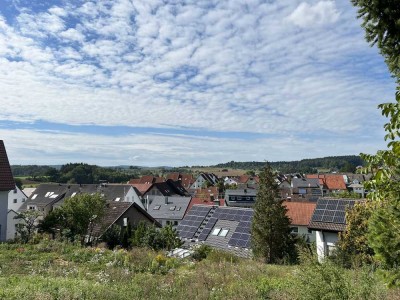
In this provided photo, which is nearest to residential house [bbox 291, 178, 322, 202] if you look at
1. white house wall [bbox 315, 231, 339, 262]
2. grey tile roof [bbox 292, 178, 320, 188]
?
grey tile roof [bbox 292, 178, 320, 188]

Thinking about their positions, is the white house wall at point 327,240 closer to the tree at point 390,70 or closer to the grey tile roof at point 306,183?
the tree at point 390,70

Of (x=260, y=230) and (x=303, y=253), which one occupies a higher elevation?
(x=303, y=253)

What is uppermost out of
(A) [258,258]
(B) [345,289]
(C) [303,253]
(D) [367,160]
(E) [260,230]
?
(D) [367,160]

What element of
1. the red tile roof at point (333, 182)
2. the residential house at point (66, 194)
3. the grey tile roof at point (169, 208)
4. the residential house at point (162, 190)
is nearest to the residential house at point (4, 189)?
the grey tile roof at point (169, 208)

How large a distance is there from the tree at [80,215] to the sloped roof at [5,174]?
404 centimetres

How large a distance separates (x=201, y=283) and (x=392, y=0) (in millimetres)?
8574

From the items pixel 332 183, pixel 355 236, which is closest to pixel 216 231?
pixel 355 236

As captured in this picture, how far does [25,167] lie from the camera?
157 m

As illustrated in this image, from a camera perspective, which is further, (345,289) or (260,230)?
(260,230)

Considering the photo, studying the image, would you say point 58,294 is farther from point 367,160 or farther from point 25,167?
point 25,167

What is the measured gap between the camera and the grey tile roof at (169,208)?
147 feet

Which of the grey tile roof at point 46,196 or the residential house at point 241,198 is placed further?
the residential house at point 241,198

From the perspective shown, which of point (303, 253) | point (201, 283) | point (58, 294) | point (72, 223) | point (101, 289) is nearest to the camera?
point (303, 253)

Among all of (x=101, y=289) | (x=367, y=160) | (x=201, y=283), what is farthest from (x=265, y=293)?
(x=367, y=160)
